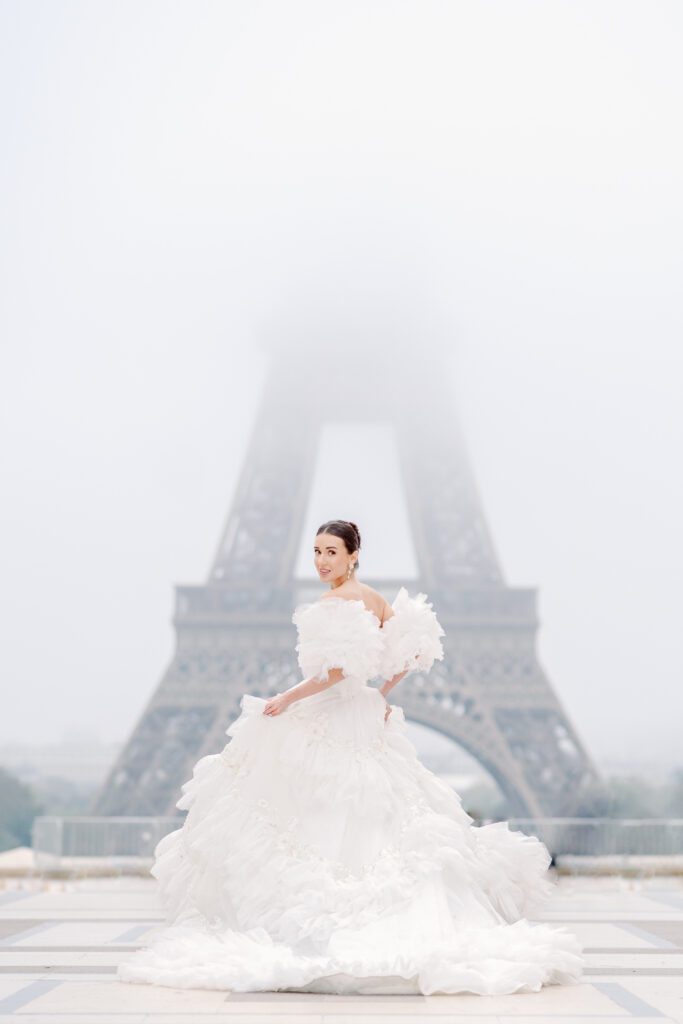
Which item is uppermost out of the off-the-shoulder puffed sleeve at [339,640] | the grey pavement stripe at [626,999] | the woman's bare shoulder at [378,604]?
the woman's bare shoulder at [378,604]

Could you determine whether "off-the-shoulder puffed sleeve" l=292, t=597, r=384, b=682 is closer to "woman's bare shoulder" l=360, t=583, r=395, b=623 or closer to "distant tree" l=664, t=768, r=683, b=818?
"woman's bare shoulder" l=360, t=583, r=395, b=623

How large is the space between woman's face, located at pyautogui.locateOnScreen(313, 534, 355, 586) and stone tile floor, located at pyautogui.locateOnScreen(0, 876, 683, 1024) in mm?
1509

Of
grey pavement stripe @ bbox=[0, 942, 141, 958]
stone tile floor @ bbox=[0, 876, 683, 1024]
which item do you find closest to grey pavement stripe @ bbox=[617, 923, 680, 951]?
stone tile floor @ bbox=[0, 876, 683, 1024]

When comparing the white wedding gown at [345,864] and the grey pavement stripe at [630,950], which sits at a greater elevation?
the white wedding gown at [345,864]

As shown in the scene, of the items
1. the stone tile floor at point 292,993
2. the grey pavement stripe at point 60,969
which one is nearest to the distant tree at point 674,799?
the stone tile floor at point 292,993

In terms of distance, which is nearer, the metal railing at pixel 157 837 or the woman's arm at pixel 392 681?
the woman's arm at pixel 392 681

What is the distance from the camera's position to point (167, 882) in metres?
5.50

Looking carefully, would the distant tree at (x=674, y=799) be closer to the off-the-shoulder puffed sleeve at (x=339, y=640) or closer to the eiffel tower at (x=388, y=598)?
the eiffel tower at (x=388, y=598)

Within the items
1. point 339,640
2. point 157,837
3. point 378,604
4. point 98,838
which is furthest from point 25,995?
point 98,838

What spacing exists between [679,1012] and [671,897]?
19.5ft

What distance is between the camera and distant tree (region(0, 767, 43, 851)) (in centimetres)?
4531

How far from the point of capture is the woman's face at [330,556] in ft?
17.3

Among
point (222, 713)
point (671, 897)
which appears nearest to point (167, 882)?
point (671, 897)

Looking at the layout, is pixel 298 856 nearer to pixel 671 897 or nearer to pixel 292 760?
pixel 292 760
